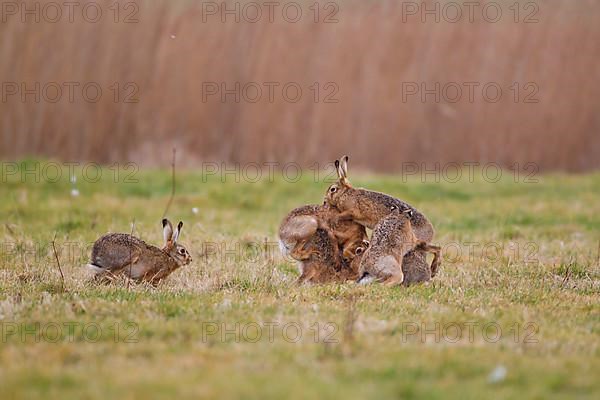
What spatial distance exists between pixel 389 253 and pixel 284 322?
5.72 ft

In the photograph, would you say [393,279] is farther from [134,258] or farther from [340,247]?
[134,258]

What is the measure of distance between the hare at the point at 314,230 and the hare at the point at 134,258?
3.12 ft

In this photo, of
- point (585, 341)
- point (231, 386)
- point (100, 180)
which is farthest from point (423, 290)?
point (100, 180)

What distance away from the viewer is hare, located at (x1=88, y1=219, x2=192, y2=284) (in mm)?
8039

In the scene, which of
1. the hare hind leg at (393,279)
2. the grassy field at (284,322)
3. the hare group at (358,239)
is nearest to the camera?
the grassy field at (284,322)

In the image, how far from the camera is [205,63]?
59.7 ft

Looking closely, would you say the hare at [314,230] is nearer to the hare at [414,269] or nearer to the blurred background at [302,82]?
the hare at [414,269]

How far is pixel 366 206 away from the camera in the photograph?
28.1 ft

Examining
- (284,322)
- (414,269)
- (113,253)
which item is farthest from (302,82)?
(284,322)

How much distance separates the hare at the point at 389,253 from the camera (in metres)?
7.80

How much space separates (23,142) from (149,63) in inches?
108

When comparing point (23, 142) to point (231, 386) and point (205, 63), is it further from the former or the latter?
point (231, 386)

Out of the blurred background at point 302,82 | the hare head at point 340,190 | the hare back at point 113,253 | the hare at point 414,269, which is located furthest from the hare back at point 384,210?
the blurred background at point 302,82

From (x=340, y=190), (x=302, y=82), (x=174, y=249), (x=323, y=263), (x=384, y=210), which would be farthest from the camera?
(x=302, y=82)
